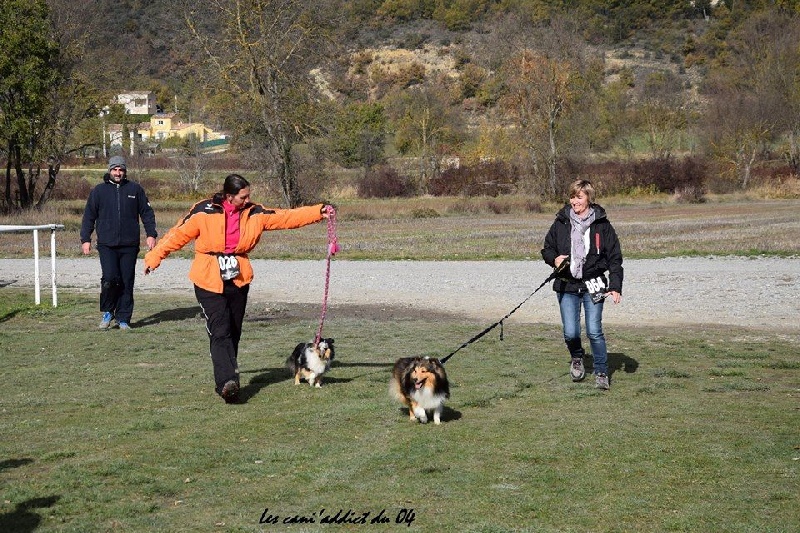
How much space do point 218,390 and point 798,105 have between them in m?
58.5

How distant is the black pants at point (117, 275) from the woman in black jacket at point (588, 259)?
675 cm

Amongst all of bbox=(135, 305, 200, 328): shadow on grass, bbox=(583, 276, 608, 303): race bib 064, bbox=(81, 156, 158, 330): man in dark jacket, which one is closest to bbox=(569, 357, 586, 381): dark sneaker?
bbox=(583, 276, 608, 303): race bib 064

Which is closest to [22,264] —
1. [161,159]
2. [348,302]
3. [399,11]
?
[348,302]

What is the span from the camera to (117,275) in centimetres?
1445

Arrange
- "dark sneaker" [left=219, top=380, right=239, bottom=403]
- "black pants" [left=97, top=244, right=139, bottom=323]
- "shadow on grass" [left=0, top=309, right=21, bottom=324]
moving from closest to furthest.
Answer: "dark sneaker" [left=219, top=380, right=239, bottom=403] → "black pants" [left=97, top=244, right=139, bottom=323] → "shadow on grass" [left=0, top=309, right=21, bottom=324]

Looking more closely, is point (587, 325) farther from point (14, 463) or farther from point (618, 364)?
point (14, 463)

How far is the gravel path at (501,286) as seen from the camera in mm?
15852

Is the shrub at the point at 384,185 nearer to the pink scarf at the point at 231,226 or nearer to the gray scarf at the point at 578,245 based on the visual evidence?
the gray scarf at the point at 578,245

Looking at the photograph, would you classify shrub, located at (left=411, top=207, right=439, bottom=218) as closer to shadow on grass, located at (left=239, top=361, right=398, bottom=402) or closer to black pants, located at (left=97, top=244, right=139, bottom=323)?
black pants, located at (left=97, top=244, right=139, bottom=323)

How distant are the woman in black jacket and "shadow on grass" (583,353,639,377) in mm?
1074

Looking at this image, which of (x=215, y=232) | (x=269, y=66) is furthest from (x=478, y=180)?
(x=215, y=232)

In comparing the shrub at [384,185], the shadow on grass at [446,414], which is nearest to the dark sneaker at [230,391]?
the shadow on grass at [446,414]

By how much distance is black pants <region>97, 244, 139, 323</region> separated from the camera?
47.3 ft

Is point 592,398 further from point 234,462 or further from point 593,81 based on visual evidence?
point 593,81
